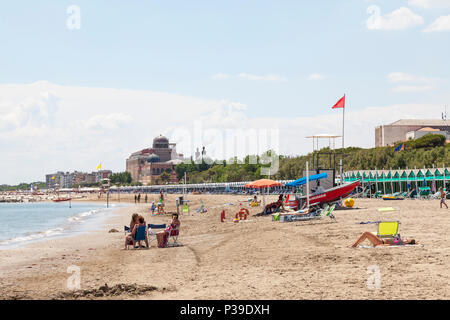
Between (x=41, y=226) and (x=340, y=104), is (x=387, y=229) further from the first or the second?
(x=41, y=226)

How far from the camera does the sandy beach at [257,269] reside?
8133mm

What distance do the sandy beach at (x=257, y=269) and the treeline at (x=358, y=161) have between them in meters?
13.0

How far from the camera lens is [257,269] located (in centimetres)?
1041

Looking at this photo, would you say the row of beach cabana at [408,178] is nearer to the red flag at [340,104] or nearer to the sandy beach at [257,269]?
the red flag at [340,104]

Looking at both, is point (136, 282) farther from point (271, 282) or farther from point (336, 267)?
point (336, 267)

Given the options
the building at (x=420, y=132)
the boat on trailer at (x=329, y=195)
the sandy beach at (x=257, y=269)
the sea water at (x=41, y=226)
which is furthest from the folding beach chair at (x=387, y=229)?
the building at (x=420, y=132)

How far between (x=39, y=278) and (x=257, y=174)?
11045cm

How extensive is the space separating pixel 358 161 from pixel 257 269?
6827 centimetres

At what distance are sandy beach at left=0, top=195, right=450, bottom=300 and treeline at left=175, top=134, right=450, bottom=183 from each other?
1297 centimetres

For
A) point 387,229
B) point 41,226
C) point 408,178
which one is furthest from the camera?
point 408,178

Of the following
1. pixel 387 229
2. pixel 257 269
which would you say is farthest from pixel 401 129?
pixel 257 269

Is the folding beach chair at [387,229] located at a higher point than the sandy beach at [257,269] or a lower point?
higher
